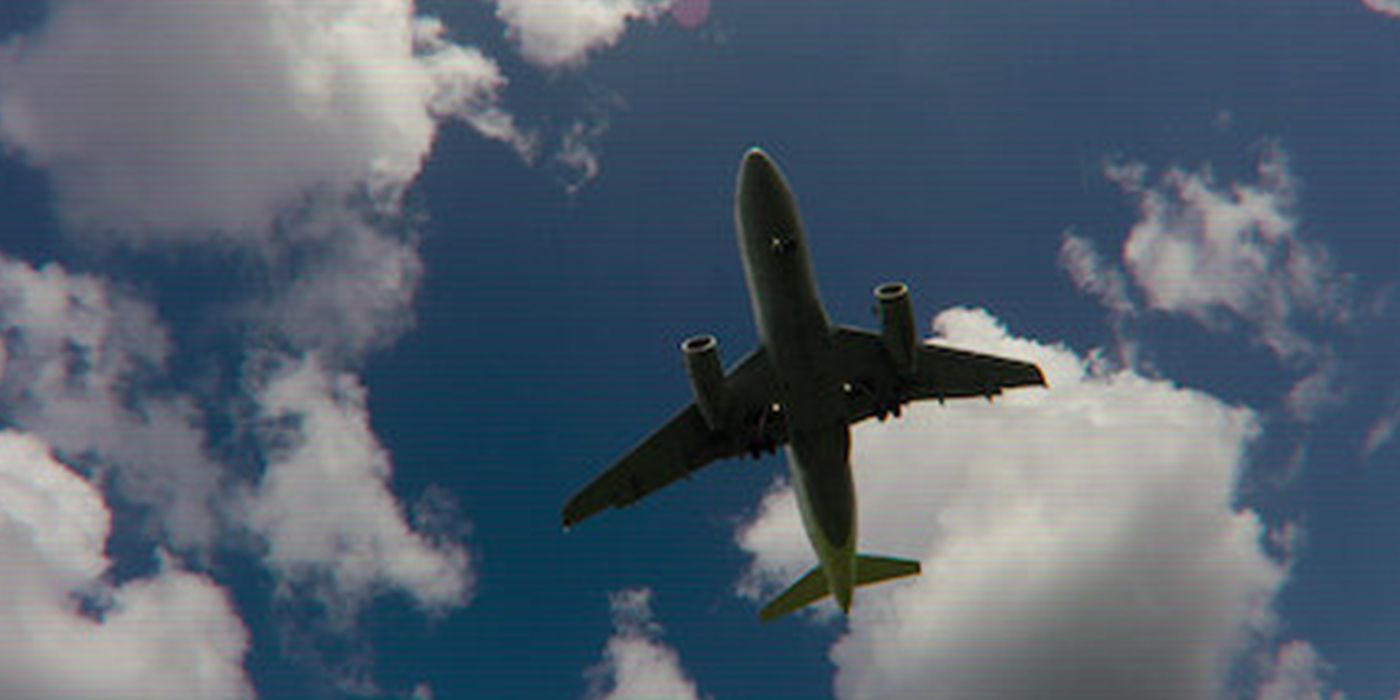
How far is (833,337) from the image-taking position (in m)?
31.4

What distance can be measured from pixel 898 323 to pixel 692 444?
10.2 metres

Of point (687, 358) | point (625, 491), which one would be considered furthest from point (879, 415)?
point (625, 491)

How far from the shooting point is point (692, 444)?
35.2m

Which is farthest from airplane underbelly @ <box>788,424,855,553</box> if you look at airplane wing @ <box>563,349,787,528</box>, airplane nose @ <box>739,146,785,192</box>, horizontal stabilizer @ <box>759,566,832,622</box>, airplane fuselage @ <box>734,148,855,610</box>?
airplane nose @ <box>739,146,785,192</box>

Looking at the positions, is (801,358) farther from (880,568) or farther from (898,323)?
(880,568)

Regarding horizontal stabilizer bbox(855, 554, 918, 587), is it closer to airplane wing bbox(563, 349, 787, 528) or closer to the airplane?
the airplane

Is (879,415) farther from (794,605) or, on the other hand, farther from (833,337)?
(794,605)

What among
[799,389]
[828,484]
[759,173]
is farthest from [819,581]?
[759,173]

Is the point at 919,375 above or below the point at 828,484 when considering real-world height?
above

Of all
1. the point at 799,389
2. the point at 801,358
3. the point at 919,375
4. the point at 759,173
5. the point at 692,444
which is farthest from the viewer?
the point at 692,444

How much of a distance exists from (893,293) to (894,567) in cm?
1439

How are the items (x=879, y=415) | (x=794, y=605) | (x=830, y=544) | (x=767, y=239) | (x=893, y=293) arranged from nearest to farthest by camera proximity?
(x=767, y=239) < (x=893, y=293) < (x=830, y=544) < (x=879, y=415) < (x=794, y=605)

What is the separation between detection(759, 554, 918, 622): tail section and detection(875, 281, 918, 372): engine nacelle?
10.9 meters

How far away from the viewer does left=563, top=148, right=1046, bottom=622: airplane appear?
92.0 feet
